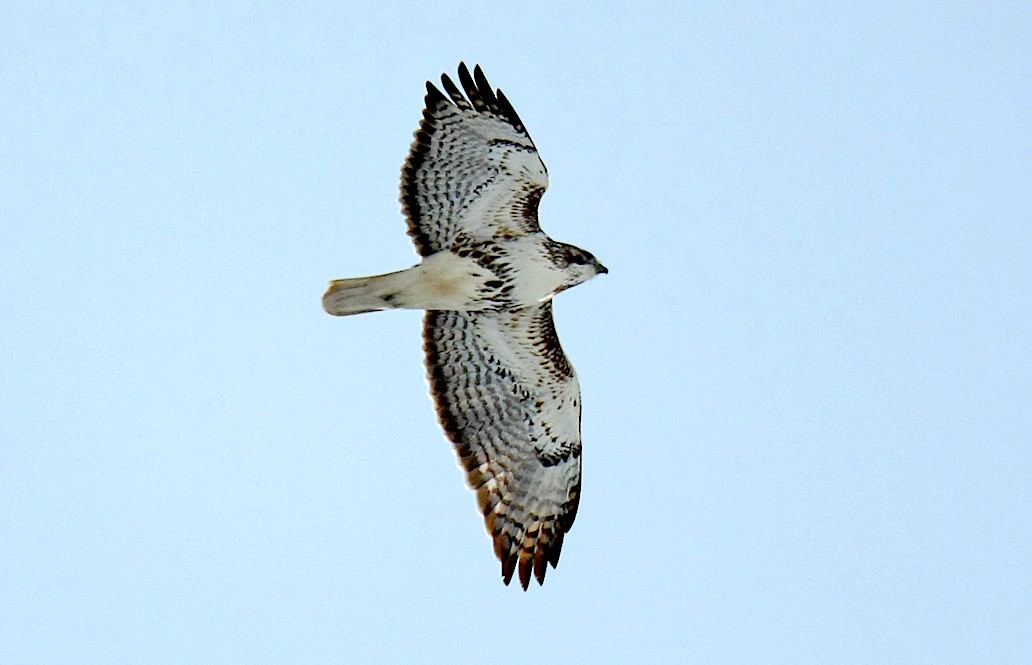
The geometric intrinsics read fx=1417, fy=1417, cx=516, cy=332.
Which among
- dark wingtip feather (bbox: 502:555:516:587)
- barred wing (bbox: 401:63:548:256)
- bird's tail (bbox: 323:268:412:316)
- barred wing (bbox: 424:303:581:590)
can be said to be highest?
barred wing (bbox: 401:63:548:256)

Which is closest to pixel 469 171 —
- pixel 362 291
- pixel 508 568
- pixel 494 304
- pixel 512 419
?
pixel 494 304

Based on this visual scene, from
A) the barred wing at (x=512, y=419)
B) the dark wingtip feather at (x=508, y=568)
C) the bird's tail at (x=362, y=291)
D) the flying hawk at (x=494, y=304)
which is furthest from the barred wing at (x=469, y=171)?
the dark wingtip feather at (x=508, y=568)

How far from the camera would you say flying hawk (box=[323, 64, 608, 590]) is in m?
9.69

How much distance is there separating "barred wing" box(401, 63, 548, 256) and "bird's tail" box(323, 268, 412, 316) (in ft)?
1.09

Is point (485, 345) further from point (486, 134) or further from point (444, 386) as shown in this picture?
point (486, 134)

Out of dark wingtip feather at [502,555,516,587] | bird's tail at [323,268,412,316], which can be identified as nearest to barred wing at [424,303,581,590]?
dark wingtip feather at [502,555,516,587]

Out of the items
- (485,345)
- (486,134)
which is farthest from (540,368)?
(486,134)

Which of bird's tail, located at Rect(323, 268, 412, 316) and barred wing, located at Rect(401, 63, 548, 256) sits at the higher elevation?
barred wing, located at Rect(401, 63, 548, 256)

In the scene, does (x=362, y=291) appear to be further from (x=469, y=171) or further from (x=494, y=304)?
(x=469, y=171)

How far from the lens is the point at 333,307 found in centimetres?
970

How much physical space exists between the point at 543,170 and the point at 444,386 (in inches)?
69.3

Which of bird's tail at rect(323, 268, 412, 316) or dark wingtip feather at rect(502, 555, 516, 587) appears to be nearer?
bird's tail at rect(323, 268, 412, 316)

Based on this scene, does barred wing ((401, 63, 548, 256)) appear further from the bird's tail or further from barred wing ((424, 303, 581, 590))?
barred wing ((424, 303, 581, 590))

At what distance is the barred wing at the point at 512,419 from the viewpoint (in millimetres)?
10164
